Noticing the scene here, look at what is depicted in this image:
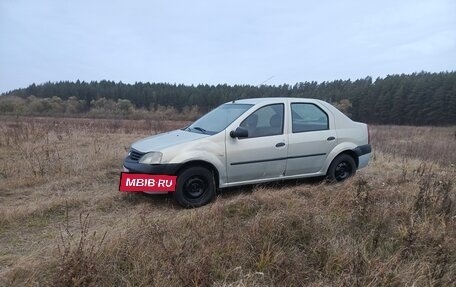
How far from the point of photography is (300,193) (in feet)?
18.7

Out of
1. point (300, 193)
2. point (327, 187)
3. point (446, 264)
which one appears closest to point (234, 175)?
point (300, 193)

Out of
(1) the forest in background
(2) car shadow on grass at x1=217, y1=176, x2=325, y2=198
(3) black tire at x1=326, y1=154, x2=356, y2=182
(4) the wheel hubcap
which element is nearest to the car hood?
(4) the wheel hubcap

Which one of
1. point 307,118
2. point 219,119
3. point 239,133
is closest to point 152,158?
point 239,133

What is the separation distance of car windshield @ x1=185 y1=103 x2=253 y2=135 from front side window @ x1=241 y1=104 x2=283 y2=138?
0.20m

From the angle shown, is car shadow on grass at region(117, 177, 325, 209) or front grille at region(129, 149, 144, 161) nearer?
front grille at region(129, 149, 144, 161)

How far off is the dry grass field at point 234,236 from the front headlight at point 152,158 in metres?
0.65

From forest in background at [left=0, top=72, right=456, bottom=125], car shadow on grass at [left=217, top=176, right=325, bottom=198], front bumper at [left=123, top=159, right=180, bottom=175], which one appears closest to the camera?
front bumper at [left=123, top=159, right=180, bottom=175]

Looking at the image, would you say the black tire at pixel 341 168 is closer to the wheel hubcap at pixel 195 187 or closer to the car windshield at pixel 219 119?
the car windshield at pixel 219 119

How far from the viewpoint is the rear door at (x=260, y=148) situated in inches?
216

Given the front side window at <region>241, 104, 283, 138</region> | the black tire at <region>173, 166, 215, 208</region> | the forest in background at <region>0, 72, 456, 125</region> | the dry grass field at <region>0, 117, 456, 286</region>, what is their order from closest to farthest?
1. the dry grass field at <region>0, 117, 456, 286</region>
2. the black tire at <region>173, 166, 215, 208</region>
3. the front side window at <region>241, 104, 283, 138</region>
4. the forest in background at <region>0, 72, 456, 125</region>

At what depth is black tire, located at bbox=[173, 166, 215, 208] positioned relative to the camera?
5113 millimetres

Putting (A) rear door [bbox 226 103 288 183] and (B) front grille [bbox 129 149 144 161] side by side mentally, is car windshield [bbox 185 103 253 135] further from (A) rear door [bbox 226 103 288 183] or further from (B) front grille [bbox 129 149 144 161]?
(B) front grille [bbox 129 149 144 161]

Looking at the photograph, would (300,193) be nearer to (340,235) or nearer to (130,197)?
(340,235)

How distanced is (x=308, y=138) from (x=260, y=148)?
3.08ft
